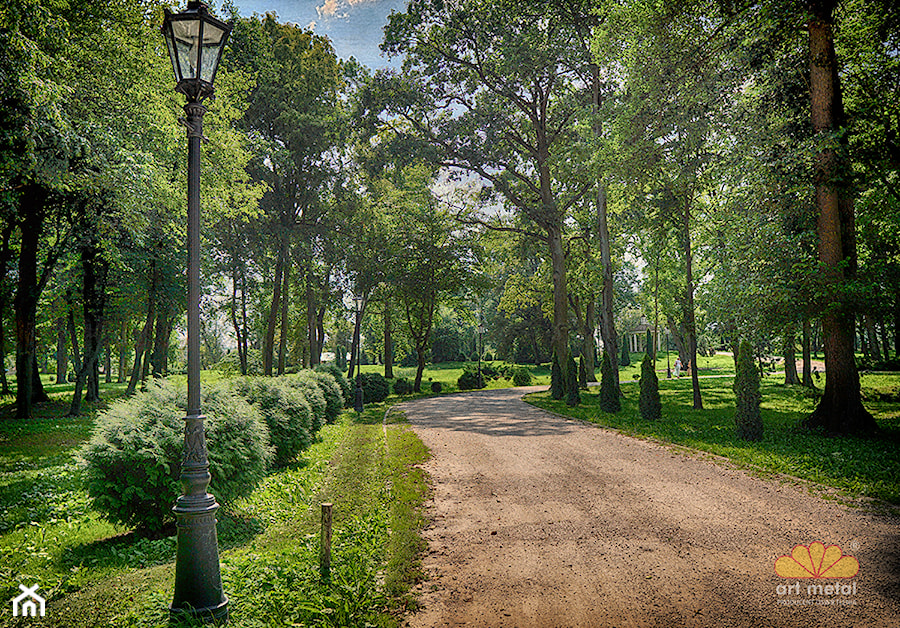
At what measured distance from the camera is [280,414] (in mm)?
11508

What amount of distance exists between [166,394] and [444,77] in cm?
2165

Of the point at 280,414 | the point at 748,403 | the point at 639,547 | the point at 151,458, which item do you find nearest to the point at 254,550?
the point at 151,458

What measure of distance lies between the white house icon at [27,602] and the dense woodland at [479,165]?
23.2ft

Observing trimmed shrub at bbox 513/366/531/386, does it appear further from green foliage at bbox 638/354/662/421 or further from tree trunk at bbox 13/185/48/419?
tree trunk at bbox 13/185/48/419

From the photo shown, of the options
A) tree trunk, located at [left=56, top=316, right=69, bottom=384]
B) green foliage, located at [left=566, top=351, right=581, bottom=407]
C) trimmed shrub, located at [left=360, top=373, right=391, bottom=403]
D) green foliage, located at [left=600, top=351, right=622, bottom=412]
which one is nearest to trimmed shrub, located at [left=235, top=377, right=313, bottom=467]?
green foliage, located at [left=600, top=351, right=622, bottom=412]

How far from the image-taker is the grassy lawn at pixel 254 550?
4688 mm

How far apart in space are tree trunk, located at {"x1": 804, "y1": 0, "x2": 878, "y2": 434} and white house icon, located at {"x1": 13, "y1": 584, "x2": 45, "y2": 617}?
1396cm

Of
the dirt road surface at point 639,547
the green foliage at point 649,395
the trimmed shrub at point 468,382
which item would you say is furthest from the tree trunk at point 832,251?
the trimmed shrub at point 468,382

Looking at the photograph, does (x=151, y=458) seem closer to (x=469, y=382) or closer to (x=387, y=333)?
(x=469, y=382)

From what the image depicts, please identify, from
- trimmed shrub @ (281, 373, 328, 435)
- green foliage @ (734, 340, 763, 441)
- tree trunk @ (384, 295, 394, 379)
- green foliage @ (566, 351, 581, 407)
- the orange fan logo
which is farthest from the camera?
tree trunk @ (384, 295, 394, 379)

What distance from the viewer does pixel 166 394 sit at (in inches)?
305

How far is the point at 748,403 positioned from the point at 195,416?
38.3 ft

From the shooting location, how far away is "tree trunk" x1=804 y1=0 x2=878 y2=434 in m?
11.5

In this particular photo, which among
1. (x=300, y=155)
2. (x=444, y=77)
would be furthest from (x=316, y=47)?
(x=444, y=77)
